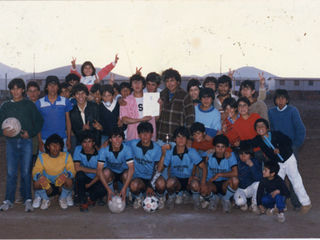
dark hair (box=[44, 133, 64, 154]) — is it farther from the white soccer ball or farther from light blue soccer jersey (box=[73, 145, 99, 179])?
the white soccer ball

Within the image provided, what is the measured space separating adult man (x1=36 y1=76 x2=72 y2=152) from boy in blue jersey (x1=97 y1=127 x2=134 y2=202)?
32.7 inches

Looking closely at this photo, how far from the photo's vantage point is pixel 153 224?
4473mm

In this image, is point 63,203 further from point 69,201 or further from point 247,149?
point 247,149

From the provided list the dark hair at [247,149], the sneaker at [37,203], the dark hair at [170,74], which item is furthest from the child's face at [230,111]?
the sneaker at [37,203]

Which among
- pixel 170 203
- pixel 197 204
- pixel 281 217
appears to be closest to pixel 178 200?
pixel 170 203

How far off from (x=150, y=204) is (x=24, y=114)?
2.34m

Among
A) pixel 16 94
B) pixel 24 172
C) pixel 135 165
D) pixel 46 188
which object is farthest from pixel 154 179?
pixel 16 94

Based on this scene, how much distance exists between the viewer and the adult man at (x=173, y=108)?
5496 millimetres

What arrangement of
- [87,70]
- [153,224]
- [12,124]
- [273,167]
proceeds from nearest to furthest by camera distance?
[153,224] < [273,167] < [12,124] < [87,70]

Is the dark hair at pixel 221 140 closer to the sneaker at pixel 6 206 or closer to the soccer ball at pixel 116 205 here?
the soccer ball at pixel 116 205

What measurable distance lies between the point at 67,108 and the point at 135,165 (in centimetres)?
147

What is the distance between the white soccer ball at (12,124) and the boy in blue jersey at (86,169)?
0.93 meters

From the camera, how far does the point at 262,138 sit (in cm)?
516

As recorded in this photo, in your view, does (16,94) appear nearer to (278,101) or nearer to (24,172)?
(24,172)
